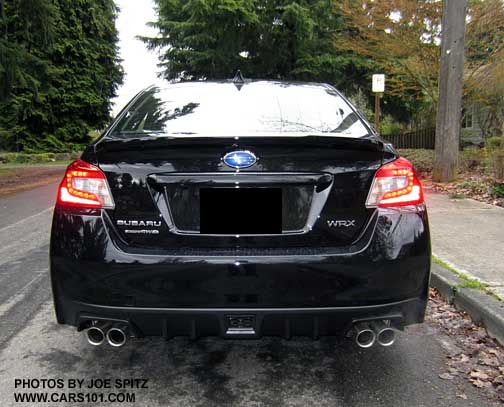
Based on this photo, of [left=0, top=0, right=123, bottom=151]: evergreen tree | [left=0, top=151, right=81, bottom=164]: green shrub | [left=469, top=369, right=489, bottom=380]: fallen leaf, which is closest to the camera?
[left=469, top=369, right=489, bottom=380]: fallen leaf

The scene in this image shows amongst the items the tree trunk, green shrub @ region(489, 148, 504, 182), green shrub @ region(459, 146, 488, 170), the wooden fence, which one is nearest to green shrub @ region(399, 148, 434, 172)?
green shrub @ region(459, 146, 488, 170)

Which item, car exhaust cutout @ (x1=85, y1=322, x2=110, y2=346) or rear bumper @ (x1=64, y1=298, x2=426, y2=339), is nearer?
rear bumper @ (x1=64, y1=298, x2=426, y2=339)

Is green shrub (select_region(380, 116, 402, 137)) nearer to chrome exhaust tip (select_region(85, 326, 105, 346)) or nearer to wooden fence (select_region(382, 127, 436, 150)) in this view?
wooden fence (select_region(382, 127, 436, 150))

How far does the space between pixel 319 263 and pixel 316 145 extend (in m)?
0.56

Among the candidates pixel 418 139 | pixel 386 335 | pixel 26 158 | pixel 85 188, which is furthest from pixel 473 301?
pixel 26 158

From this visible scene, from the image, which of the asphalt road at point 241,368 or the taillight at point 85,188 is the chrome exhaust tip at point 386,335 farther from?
the taillight at point 85,188

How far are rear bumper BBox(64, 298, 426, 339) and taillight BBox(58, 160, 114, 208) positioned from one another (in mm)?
479

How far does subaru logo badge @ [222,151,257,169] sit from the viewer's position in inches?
87.5

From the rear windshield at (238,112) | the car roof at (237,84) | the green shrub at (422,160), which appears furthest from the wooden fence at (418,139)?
the rear windshield at (238,112)

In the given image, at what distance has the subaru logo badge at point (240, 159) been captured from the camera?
222 cm

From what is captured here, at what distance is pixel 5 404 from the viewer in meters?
2.42

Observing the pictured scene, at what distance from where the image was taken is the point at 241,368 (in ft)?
9.18

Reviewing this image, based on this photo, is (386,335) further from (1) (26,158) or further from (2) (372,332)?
(1) (26,158)

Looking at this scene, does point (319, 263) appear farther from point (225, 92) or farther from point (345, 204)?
point (225, 92)
